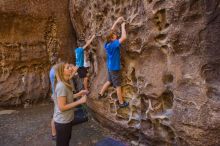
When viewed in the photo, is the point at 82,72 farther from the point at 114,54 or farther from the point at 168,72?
the point at 168,72

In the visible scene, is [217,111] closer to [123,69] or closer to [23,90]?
[123,69]

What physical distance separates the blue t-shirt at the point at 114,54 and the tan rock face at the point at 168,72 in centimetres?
14

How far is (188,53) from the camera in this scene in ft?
10.0

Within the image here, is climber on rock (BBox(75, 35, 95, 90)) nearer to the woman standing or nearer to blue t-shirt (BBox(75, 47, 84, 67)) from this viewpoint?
blue t-shirt (BBox(75, 47, 84, 67))

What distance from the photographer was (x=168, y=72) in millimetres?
3332

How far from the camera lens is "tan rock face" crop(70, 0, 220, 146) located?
113 inches

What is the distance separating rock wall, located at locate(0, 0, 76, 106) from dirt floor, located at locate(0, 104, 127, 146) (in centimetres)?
70

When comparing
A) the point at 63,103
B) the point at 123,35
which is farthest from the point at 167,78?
the point at 63,103

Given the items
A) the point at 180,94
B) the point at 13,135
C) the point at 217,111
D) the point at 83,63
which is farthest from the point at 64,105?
the point at 83,63

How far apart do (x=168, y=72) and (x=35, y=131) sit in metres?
2.56

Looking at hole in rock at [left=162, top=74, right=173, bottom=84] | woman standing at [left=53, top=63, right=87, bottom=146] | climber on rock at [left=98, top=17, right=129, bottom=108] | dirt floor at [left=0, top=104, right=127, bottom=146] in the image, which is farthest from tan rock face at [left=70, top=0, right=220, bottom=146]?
woman standing at [left=53, top=63, right=87, bottom=146]

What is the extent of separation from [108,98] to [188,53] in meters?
1.76

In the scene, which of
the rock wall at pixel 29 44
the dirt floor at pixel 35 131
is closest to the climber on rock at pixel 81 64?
the dirt floor at pixel 35 131

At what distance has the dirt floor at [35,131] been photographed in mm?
4176
